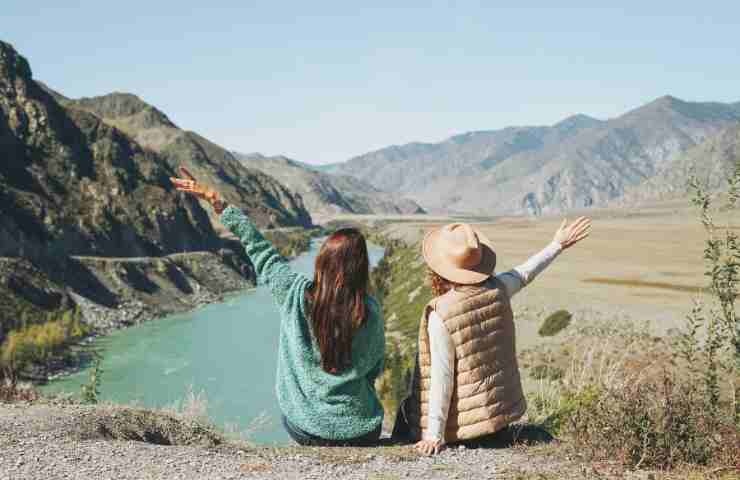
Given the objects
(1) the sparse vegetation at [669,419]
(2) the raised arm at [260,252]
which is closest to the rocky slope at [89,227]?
(2) the raised arm at [260,252]

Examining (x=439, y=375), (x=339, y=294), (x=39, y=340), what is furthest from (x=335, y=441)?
(x=39, y=340)

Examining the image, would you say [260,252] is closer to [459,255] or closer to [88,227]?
[459,255]

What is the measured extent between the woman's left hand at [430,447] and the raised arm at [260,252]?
6.86 feet

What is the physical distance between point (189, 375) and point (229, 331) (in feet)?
65.6

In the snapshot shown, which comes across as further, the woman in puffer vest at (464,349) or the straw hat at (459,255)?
the straw hat at (459,255)

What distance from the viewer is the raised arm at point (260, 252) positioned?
317 inches

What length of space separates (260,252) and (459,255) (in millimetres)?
2187

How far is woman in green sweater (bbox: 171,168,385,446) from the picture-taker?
24.9 ft

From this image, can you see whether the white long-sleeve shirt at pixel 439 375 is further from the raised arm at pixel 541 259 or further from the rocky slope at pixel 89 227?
the rocky slope at pixel 89 227

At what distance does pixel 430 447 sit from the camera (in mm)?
7637

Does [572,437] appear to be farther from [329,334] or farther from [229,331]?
[229,331]

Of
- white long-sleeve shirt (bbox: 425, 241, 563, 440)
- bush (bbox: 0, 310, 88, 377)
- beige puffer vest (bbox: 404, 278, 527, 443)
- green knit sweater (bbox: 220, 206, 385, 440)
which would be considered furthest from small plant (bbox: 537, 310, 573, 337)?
white long-sleeve shirt (bbox: 425, 241, 563, 440)

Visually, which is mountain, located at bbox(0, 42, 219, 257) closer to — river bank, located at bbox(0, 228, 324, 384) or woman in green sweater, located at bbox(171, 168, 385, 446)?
river bank, located at bbox(0, 228, 324, 384)

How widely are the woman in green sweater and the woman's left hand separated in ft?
2.87
